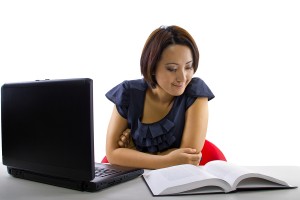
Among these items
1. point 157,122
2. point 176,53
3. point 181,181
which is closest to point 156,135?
point 157,122

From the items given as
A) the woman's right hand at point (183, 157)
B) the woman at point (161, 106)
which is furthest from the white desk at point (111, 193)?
the woman at point (161, 106)

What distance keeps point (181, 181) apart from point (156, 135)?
723 mm

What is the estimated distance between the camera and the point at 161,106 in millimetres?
1804

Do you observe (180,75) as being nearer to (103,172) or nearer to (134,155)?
(134,155)

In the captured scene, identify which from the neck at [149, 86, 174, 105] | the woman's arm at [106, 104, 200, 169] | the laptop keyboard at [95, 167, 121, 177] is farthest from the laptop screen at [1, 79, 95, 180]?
the neck at [149, 86, 174, 105]

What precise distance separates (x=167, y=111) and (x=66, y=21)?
135cm

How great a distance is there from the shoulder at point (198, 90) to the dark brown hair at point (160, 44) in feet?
0.32

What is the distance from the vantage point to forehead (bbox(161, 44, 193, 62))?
63.1 inches

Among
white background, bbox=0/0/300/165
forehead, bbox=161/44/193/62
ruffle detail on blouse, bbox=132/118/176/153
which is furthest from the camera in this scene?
white background, bbox=0/0/300/165

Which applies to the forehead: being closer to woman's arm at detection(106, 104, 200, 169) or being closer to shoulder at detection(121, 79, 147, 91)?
shoulder at detection(121, 79, 147, 91)

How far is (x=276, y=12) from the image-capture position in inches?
104

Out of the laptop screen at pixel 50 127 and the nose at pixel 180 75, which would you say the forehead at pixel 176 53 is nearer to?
the nose at pixel 180 75

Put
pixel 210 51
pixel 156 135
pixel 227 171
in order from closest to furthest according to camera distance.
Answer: pixel 227 171 < pixel 156 135 < pixel 210 51

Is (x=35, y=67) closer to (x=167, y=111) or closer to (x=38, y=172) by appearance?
(x=167, y=111)
